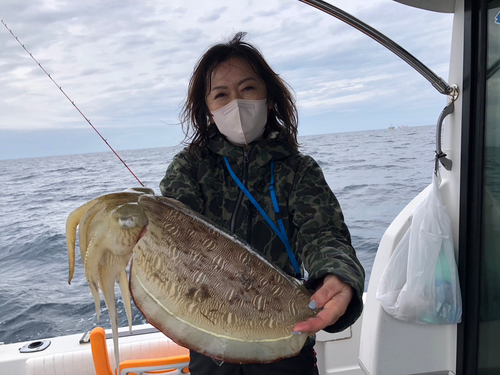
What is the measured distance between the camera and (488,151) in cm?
247

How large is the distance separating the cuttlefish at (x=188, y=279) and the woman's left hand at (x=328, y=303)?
3 cm

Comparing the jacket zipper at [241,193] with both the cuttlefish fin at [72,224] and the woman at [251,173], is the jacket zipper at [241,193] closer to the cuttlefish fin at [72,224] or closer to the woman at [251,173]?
the woman at [251,173]

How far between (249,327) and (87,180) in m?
18.0

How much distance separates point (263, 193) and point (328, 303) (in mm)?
649

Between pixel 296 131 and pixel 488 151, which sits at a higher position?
pixel 296 131

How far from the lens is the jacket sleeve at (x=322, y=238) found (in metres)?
1.21

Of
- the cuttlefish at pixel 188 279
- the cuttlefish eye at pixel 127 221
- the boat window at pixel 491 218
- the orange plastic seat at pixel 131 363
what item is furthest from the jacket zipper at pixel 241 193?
the boat window at pixel 491 218

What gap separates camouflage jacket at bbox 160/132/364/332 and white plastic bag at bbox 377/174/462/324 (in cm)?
130

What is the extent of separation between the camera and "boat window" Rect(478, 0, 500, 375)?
2365mm

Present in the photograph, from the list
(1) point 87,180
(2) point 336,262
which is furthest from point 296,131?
(1) point 87,180

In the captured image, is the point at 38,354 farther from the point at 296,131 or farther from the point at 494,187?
the point at 494,187

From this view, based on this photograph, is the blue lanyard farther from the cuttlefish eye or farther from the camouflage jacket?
the cuttlefish eye

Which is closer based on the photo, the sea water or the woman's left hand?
the woman's left hand

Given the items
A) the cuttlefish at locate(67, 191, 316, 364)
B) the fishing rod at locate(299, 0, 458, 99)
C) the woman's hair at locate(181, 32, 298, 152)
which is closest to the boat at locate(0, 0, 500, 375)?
the fishing rod at locate(299, 0, 458, 99)
